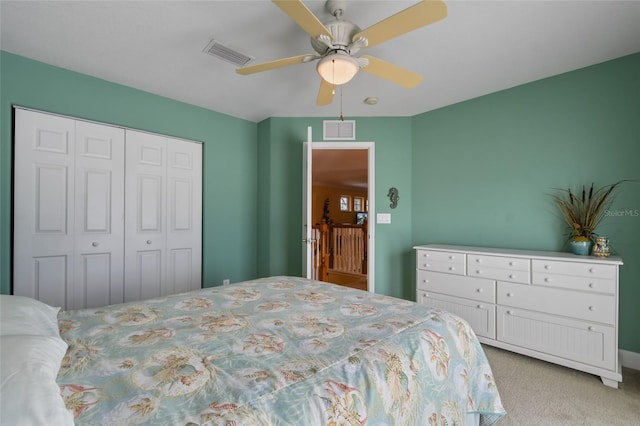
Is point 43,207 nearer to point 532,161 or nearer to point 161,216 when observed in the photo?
point 161,216

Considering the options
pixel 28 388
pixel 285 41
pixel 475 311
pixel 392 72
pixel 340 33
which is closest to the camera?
pixel 28 388

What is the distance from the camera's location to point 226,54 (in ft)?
7.33

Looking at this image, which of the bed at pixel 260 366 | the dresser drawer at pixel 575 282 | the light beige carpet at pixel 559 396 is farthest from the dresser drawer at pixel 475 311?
the bed at pixel 260 366

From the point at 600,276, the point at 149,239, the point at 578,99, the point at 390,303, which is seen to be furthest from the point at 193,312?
the point at 578,99

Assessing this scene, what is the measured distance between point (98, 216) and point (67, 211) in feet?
0.74

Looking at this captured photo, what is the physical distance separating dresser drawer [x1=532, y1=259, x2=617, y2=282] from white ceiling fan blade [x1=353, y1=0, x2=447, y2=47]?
80.3 inches

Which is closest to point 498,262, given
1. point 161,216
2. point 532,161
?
point 532,161

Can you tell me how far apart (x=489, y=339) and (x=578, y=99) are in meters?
2.28

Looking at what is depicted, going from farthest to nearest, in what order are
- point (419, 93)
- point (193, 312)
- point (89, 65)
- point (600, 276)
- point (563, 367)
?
point (419, 93)
point (89, 65)
point (563, 367)
point (600, 276)
point (193, 312)

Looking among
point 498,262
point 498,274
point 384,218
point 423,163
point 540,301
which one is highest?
point 423,163

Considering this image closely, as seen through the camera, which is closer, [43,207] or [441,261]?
[43,207]

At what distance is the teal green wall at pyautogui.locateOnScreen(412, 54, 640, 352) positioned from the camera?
91.0 inches

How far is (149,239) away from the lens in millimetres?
3016

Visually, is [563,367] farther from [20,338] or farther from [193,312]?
[20,338]
